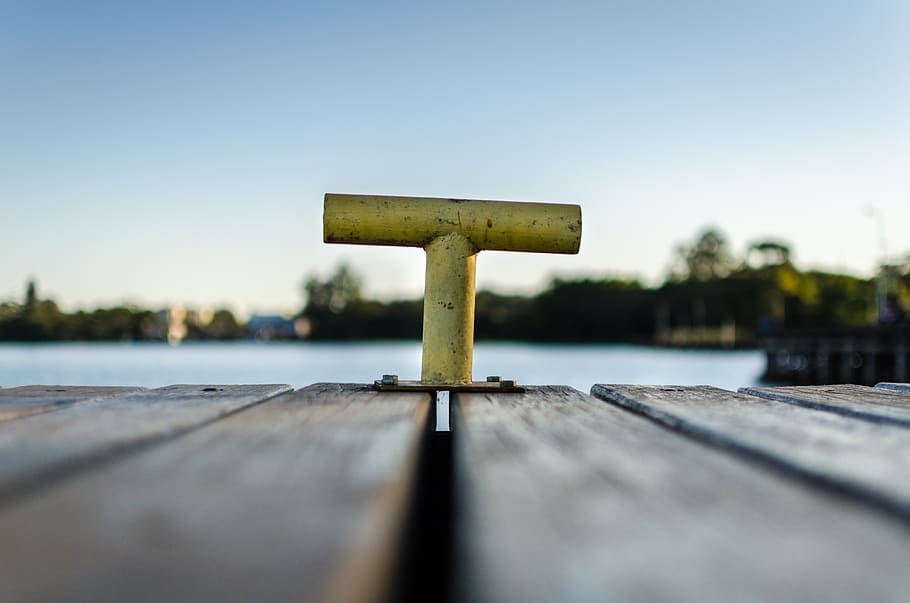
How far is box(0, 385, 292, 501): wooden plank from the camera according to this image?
2.72 feet

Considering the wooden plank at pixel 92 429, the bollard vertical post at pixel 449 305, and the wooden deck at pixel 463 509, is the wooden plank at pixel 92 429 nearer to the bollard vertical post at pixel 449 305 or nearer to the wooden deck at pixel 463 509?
the wooden deck at pixel 463 509

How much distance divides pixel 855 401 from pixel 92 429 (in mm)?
1649

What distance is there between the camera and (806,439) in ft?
3.38

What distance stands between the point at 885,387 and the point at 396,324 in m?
89.8

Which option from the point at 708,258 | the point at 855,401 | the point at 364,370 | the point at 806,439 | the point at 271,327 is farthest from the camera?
the point at 271,327

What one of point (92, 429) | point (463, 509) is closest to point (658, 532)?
point (463, 509)

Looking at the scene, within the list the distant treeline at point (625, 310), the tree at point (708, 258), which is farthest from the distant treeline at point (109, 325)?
the tree at point (708, 258)

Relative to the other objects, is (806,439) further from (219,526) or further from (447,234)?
(447,234)

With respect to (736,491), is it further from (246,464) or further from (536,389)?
(536,389)

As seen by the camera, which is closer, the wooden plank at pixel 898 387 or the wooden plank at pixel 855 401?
the wooden plank at pixel 855 401

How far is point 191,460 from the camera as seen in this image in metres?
0.86

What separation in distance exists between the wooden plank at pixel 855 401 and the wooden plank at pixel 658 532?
57 cm

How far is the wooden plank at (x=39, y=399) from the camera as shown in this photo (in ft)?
4.47

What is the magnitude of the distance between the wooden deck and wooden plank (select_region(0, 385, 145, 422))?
5 cm
